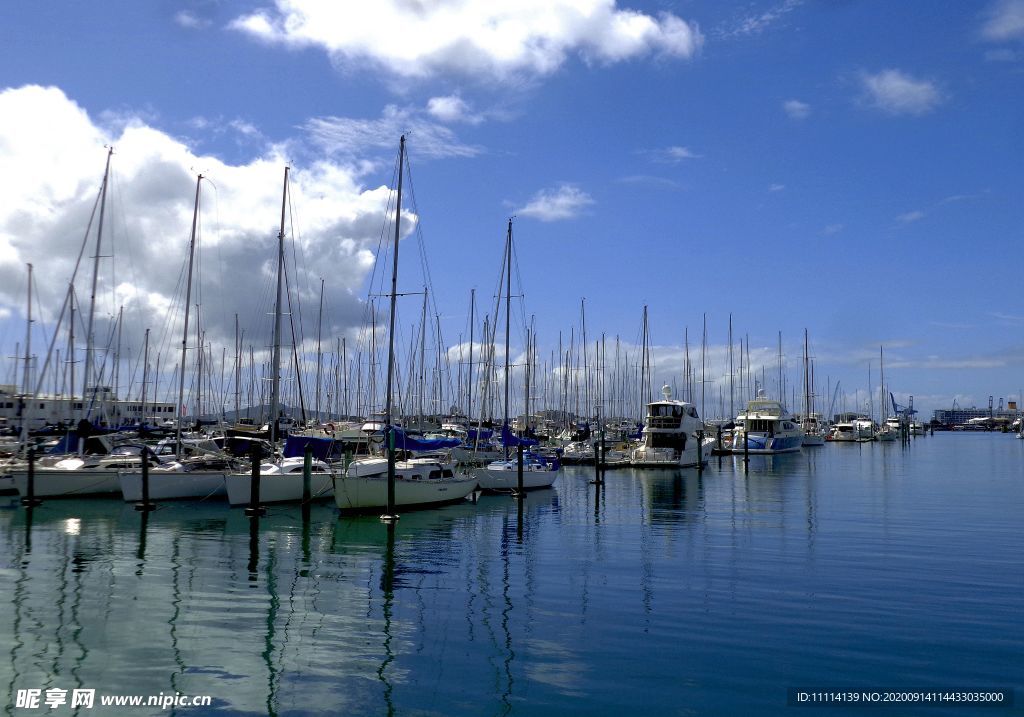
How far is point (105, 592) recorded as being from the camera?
19.8 m

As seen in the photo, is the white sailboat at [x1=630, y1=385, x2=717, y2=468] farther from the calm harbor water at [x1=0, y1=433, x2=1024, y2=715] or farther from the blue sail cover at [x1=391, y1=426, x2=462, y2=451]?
the calm harbor water at [x1=0, y1=433, x2=1024, y2=715]

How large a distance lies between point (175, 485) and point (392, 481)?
14.1m

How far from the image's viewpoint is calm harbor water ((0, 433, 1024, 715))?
43.3 feet

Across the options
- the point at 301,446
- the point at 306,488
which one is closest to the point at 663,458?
the point at 301,446

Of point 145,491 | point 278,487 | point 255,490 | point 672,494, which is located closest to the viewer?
point 255,490

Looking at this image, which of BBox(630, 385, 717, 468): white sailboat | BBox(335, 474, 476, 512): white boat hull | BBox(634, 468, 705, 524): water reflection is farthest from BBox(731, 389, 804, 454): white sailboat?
BBox(335, 474, 476, 512): white boat hull

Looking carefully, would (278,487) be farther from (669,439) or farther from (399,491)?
(669,439)

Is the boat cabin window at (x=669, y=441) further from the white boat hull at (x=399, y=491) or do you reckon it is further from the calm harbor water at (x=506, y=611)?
the calm harbor water at (x=506, y=611)

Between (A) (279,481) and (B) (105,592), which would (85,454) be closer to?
(A) (279,481)

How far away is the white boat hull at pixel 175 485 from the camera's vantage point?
38.4 m

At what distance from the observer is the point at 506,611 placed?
18188 mm

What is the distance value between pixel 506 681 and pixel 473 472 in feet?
107

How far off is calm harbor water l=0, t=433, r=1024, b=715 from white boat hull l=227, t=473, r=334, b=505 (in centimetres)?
369

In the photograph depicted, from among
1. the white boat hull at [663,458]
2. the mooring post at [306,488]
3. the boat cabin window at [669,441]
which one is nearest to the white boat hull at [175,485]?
the mooring post at [306,488]
